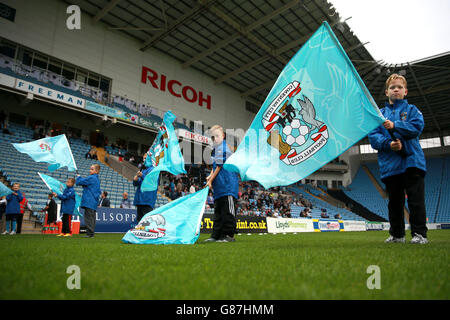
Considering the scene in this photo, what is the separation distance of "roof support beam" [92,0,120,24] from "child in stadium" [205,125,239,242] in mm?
19312

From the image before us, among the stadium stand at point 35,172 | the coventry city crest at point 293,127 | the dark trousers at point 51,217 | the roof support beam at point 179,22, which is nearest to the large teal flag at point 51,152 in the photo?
the dark trousers at point 51,217

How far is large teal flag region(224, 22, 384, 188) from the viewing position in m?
2.88

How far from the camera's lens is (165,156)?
5223mm

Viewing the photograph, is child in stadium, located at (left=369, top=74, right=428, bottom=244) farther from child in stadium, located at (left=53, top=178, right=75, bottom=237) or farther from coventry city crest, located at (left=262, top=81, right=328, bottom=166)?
child in stadium, located at (left=53, top=178, right=75, bottom=237)

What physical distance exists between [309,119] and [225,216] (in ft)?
7.84

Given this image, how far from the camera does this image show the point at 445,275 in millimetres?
1531

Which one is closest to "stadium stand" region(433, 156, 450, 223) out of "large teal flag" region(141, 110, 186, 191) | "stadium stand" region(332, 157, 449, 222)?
"stadium stand" region(332, 157, 449, 222)

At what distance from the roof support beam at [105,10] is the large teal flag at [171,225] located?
65.6 feet

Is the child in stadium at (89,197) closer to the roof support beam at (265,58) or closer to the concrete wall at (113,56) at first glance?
the concrete wall at (113,56)

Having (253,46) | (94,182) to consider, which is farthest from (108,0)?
(94,182)

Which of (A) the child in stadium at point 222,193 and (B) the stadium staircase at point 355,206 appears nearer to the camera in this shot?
(A) the child in stadium at point 222,193

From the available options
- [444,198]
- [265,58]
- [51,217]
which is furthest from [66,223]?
[444,198]

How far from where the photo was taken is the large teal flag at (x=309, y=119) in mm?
2879
